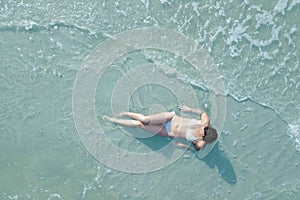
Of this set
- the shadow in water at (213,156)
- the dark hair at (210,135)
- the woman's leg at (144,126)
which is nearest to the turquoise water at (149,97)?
the shadow in water at (213,156)

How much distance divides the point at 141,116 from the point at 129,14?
126 cm

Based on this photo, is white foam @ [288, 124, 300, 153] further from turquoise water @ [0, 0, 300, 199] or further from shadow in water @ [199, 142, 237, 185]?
shadow in water @ [199, 142, 237, 185]

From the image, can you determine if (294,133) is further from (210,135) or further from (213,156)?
(210,135)

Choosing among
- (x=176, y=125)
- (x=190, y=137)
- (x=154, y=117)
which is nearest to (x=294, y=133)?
(x=190, y=137)

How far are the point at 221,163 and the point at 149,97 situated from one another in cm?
125

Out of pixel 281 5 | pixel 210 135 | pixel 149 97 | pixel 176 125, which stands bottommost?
pixel 210 135

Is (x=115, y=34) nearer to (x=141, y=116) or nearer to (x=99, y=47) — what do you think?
(x=99, y=47)

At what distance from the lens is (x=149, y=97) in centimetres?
469

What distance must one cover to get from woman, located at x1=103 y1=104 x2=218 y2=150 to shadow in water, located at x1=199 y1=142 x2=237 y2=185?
33cm

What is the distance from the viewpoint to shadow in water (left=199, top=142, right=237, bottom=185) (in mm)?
4832

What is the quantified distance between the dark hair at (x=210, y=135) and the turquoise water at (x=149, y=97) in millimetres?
309

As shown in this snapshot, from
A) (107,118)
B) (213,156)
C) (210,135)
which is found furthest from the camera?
(213,156)

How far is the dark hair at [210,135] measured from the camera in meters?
4.51

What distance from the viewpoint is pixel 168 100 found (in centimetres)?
472
